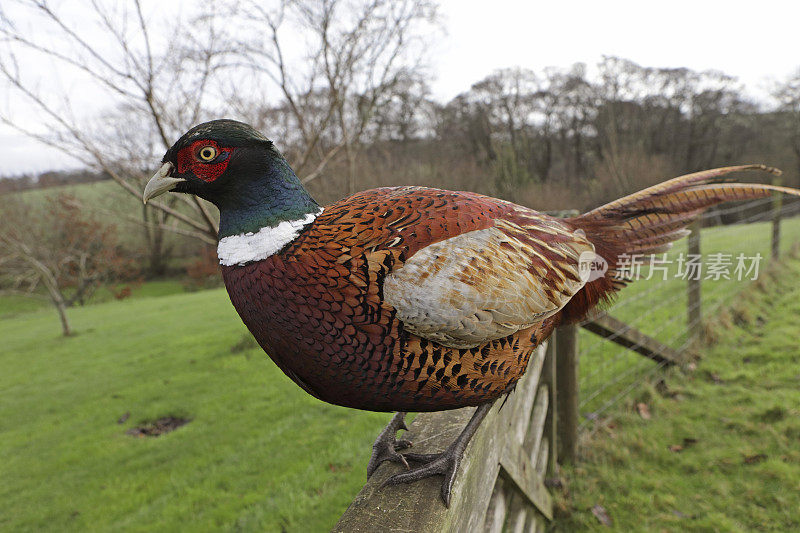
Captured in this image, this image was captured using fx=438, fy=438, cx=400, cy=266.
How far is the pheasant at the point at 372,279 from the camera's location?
998 millimetres

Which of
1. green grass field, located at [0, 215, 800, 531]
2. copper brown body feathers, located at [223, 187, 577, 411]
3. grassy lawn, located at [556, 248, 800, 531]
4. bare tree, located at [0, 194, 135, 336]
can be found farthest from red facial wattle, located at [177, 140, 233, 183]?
bare tree, located at [0, 194, 135, 336]

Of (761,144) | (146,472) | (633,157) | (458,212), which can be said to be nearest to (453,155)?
(146,472)

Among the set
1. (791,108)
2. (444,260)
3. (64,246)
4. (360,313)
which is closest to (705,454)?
(444,260)

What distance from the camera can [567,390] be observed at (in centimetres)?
355

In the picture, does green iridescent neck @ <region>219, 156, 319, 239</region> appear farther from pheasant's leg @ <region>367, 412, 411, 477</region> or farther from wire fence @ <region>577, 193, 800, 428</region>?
wire fence @ <region>577, 193, 800, 428</region>

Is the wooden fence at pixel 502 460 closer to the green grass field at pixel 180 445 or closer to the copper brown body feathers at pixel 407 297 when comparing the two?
the copper brown body feathers at pixel 407 297

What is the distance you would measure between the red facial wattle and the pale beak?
0.04m

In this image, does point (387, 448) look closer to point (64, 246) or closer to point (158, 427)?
point (158, 427)

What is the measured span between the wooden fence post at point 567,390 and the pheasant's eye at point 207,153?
118 inches

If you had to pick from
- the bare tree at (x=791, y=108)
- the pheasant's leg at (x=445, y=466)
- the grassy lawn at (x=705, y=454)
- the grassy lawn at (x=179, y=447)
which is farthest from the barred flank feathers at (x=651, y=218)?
the bare tree at (x=791, y=108)

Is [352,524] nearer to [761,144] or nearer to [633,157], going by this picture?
[633,157]

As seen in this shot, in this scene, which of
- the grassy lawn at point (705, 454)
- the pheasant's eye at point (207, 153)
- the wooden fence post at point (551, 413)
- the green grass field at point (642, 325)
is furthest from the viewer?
the green grass field at point (642, 325)

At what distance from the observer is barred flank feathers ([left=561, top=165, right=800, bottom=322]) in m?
1.56

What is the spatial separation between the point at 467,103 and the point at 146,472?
497 inches
